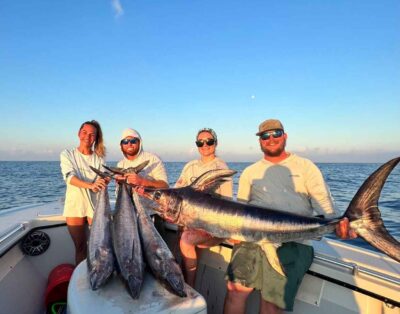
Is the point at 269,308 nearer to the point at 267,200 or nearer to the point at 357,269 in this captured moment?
the point at 357,269

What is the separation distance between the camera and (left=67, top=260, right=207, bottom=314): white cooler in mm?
2010

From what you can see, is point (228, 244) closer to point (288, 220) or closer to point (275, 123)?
point (288, 220)

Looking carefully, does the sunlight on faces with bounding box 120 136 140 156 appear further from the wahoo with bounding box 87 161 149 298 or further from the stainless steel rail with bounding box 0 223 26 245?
the stainless steel rail with bounding box 0 223 26 245

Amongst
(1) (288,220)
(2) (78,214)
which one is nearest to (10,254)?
(2) (78,214)

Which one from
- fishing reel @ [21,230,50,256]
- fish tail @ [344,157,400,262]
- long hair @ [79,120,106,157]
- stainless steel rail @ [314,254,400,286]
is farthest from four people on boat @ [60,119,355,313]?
fishing reel @ [21,230,50,256]

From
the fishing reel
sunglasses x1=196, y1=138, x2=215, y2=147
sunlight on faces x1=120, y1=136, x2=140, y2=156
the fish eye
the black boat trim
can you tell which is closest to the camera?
the black boat trim

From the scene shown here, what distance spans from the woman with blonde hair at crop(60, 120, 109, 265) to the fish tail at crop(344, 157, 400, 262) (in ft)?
9.38

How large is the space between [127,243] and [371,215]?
2.16 meters

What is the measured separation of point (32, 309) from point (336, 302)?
142 inches

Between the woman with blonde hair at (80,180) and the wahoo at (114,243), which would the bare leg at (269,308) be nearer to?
the wahoo at (114,243)

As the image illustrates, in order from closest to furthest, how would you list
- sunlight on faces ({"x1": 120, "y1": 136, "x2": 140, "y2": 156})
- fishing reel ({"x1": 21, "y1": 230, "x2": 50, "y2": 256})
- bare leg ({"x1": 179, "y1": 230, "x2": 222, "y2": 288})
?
bare leg ({"x1": 179, "y1": 230, "x2": 222, "y2": 288}), sunlight on faces ({"x1": 120, "y1": 136, "x2": 140, "y2": 156}), fishing reel ({"x1": 21, "y1": 230, "x2": 50, "y2": 256})

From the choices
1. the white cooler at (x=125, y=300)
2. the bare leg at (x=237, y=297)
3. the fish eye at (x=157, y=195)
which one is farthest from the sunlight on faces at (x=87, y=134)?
the bare leg at (x=237, y=297)

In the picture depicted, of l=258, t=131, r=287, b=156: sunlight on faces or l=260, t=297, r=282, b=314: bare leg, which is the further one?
l=258, t=131, r=287, b=156: sunlight on faces

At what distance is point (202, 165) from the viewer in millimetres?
3590
